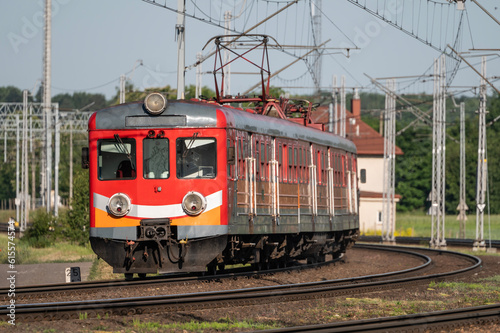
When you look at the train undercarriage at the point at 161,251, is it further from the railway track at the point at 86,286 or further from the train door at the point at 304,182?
the train door at the point at 304,182

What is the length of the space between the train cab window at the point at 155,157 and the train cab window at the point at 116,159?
226 mm

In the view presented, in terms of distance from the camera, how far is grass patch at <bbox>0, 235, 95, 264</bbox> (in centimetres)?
2672

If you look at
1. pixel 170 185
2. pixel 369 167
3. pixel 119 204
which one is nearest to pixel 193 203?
pixel 170 185

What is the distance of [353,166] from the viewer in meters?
25.6

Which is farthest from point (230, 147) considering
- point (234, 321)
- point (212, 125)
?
point (234, 321)

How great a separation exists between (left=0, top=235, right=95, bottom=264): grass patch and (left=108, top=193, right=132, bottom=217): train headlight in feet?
35.4

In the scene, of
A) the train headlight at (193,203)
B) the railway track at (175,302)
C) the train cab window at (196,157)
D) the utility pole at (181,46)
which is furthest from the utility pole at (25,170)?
the railway track at (175,302)

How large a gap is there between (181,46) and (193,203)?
7.44m

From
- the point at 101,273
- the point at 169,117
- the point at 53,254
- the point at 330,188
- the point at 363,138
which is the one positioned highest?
the point at 363,138

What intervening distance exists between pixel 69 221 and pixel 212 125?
1865 centimetres

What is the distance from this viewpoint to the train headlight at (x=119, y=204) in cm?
1541

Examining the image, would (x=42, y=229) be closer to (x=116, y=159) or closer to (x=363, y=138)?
(x=116, y=159)

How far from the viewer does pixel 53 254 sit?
2991cm

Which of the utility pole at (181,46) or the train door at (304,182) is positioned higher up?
the utility pole at (181,46)
